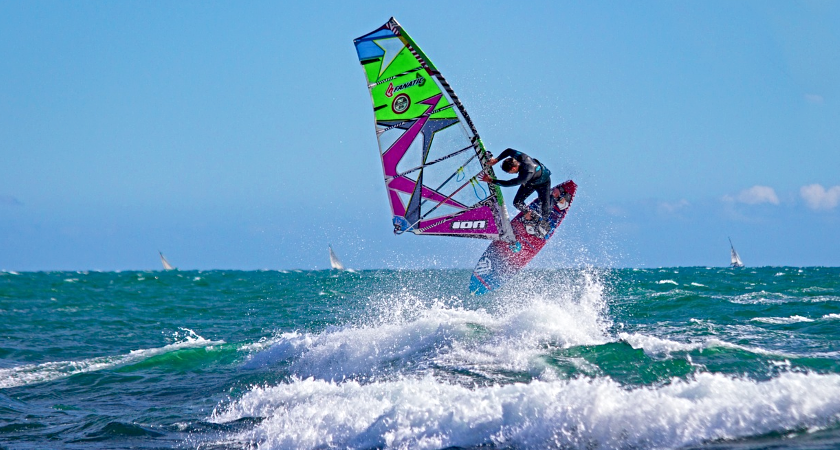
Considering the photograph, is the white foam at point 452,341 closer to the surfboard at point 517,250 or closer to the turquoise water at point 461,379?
the turquoise water at point 461,379

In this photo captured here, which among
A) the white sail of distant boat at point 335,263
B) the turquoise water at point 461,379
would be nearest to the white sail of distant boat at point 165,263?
the white sail of distant boat at point 335,263

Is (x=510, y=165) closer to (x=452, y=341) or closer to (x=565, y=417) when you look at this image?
(x=452, y=341)

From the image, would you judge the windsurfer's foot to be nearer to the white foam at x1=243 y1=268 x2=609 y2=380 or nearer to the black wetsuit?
the black wetsuit

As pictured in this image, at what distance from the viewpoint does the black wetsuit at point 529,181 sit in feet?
30.5

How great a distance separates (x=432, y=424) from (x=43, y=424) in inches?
172

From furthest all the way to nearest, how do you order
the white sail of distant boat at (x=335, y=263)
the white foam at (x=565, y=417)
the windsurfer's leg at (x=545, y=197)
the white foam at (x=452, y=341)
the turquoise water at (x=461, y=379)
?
the white sail of distant boat at (x=335, y=263) → the windsurfer's leg at (x=545, y=197) → the white foam at (x=452, y=341) → the turquoise water at (x=461, y=379) → the white foam at (x=565, y=417)

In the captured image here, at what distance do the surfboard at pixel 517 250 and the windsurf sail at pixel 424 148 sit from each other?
36 cm

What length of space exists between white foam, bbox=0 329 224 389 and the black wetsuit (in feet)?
20.3

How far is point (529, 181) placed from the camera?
9.62m

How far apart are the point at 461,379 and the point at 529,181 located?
3.17m

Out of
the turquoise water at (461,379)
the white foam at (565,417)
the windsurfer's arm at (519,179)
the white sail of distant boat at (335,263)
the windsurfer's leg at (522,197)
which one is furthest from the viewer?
the white sail of distant boat at (335,263)

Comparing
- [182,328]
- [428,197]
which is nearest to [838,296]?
[428,197]

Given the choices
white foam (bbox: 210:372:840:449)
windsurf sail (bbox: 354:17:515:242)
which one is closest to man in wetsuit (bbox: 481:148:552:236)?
windsurf sail (bbox: 354:17:515:242)

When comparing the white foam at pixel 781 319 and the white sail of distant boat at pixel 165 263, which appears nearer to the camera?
the white foam at pixel 781 319
